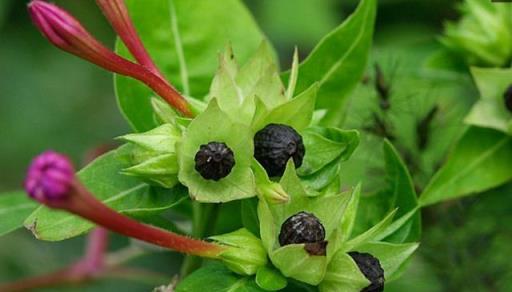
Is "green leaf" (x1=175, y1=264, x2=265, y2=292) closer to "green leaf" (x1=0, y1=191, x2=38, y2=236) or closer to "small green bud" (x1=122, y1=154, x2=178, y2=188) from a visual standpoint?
"small green bud" (x1=122, y1=154, x2=178, y2=188)

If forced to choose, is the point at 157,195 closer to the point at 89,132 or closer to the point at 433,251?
the point at 433,251

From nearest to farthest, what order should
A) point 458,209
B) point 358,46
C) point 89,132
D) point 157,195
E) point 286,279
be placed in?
point 286,279 → point 157,195 → point 358,46 → point 458,209 → point 89,132

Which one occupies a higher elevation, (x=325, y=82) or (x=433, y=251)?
(x=325, y=82)

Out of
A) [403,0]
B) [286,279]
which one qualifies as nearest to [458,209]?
[286,279]

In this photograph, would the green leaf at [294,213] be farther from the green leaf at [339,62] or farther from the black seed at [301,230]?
the green leaf at [339,62]

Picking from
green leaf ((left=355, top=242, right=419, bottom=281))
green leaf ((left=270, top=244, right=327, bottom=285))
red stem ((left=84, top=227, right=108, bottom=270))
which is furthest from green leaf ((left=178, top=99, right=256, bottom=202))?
red stem ((left=84, top=227, right=108, bottom=270))

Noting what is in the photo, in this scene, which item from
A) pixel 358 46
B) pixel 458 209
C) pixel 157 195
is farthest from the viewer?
pixel 458 209
